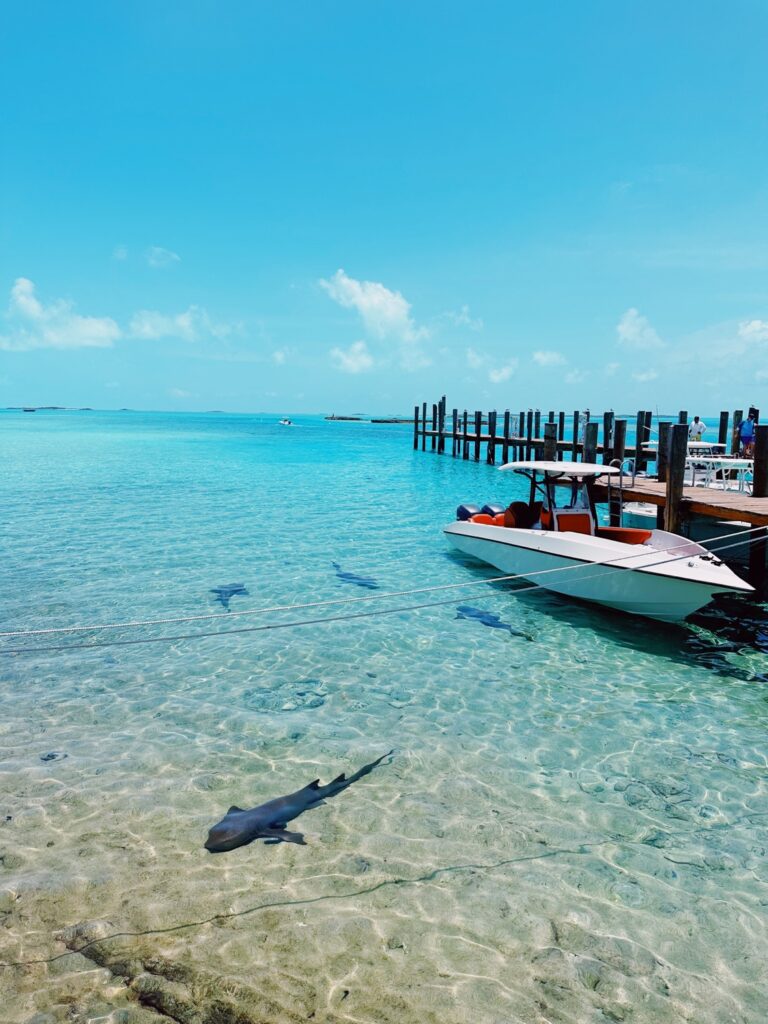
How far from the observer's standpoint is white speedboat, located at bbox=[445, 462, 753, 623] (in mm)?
9336

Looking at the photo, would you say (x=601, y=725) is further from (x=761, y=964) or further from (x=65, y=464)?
(x=65, y=464)

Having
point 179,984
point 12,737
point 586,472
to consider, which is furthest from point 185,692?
point 586,472

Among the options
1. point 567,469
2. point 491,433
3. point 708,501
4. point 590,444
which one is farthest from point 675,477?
point 491,433

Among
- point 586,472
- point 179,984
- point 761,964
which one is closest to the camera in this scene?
point 179,984

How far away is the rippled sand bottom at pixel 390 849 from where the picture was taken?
141 inches

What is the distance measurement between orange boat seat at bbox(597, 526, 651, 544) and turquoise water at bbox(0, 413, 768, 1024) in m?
1.52

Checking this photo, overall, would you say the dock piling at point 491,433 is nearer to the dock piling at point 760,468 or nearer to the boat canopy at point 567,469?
the dock piling at point 760,468

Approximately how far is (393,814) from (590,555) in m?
6.08

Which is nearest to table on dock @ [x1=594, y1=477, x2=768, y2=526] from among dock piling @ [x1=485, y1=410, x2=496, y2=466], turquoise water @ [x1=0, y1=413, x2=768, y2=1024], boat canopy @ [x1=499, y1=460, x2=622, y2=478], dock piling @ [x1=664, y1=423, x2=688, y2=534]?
dock piling @ [x1=664, y1=423, x2=688, y2=534]

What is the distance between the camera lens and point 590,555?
10.2 meters

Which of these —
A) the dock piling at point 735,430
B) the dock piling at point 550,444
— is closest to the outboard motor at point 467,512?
the dock piling at point 550,444

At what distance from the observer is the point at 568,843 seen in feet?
16.1

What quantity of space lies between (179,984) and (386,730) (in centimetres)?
338

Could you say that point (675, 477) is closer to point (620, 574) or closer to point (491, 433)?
point (620, 574)
